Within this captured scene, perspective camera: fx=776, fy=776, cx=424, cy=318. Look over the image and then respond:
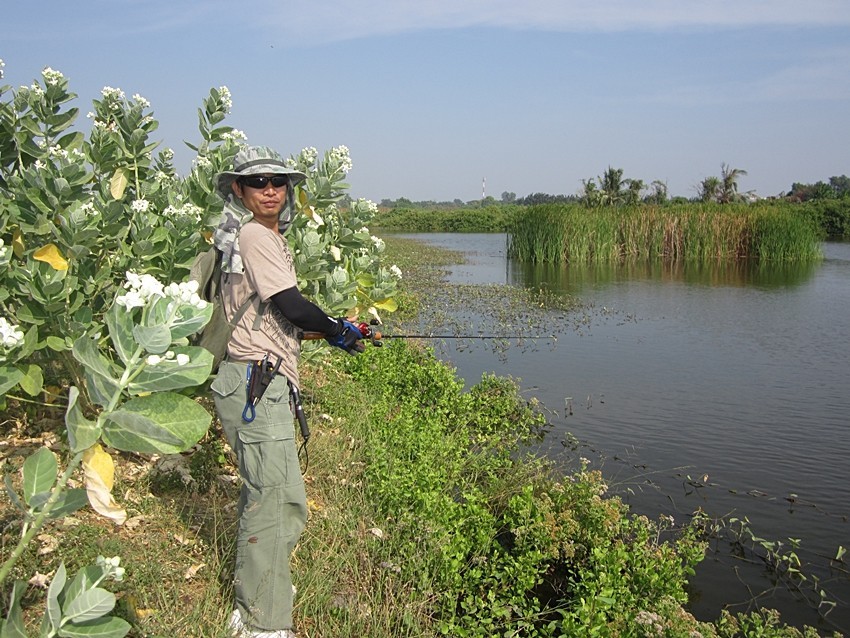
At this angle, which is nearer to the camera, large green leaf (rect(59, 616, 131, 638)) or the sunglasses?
large green leaf (rect(59, 616, 131, 638))

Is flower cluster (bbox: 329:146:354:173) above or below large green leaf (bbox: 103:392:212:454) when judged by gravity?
above

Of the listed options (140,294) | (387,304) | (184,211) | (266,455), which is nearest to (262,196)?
(266,455)

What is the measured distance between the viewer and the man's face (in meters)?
3.28

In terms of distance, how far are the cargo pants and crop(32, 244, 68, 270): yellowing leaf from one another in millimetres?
1405

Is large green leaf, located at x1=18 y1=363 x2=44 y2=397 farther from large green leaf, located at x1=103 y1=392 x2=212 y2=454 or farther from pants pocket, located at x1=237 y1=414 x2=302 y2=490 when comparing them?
large green leaf, located at x1=103 y1=392 x2=212 y2=454

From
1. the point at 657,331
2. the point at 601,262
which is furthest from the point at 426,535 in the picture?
the point at 601,262

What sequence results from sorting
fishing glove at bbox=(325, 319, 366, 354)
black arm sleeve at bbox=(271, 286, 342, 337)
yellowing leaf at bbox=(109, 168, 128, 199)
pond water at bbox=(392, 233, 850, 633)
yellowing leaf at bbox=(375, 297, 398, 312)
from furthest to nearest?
yellowing leaf at bbox=(375, 297, 398, 312), pond water at bbox=(392, 233, 850, 633), yellowing leaf at bbox=(109, 168, 128, 199), fishing glove at bbox=(325, 319, 366, 354), black arm sleeve at bbox=(271, 286, 342, 337)

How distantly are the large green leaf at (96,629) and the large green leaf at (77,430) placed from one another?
0.39 m

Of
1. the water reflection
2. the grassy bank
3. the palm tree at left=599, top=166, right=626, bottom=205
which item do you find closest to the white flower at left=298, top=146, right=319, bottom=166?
the grassy bank

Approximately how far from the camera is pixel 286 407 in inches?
125

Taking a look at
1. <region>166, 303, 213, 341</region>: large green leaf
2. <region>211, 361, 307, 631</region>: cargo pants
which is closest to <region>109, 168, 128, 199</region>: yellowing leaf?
<region>211, 361, 307, 631</region>: cargo pants

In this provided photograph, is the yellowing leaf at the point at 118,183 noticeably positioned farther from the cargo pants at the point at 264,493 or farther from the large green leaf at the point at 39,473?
the large green leaf at the point at 39,473

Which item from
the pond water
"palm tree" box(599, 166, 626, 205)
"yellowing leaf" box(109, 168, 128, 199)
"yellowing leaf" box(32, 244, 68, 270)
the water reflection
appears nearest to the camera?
"yellowing leaf" box(32, 244, 68, 270)

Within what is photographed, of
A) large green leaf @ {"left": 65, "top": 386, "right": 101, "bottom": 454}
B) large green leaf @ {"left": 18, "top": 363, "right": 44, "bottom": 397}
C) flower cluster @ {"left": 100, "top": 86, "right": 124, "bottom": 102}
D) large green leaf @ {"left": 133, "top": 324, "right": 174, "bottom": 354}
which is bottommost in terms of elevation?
large green leaf @ {"left": 18, "top": 363, "right": 44, "bottom": 397}
